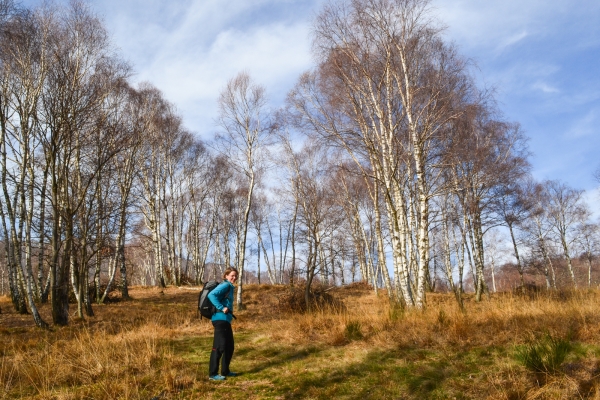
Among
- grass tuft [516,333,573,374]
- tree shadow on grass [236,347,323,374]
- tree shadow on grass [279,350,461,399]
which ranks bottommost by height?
tree shadow on grass [279,350,461,399]

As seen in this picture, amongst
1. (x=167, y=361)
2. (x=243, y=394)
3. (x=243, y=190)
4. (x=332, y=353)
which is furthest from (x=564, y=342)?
(x=243, y=190)

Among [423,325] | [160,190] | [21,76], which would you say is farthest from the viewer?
[160,190]

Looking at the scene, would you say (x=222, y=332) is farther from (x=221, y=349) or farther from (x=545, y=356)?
(x=545, y=356)

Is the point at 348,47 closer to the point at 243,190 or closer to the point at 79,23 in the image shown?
the point at 79,23

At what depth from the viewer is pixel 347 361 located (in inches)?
199

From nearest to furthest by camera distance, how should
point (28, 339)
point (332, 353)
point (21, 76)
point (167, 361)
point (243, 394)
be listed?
1. point (243, 394)
2. point (167, 361)
3. point (332, 353)
4. point (28, 339)
5. point (21, 76)

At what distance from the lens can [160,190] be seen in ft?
67.1

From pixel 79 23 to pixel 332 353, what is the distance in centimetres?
1198

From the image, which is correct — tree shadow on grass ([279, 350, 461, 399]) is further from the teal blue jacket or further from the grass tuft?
the teal blue jacket

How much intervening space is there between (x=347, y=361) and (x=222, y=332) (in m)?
1.79

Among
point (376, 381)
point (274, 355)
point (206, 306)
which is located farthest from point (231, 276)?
point (376, 381)

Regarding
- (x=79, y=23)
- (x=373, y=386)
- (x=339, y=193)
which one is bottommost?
(x=373, y=386)

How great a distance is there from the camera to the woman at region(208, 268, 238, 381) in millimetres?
4570

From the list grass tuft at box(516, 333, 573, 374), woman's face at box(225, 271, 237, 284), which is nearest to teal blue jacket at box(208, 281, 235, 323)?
woman's face at box(225, 271, 237, 284)
